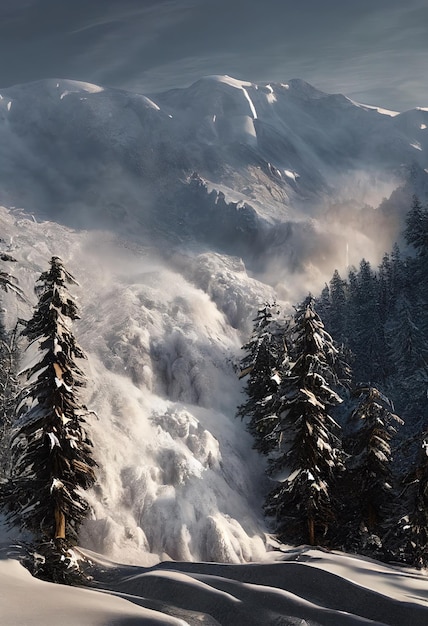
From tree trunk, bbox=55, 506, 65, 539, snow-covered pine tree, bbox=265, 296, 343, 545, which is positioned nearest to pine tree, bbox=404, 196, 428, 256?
snow-covered pine tree, bbox=265, 296, 343, 545

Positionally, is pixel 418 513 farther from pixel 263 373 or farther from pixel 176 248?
pixel 176 248

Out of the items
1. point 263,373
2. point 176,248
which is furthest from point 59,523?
point 176,248

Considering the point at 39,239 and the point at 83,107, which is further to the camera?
the point at 83,107

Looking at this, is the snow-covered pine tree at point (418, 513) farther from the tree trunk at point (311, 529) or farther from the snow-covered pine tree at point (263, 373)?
the snow-covered pine tree at point (263, 373)

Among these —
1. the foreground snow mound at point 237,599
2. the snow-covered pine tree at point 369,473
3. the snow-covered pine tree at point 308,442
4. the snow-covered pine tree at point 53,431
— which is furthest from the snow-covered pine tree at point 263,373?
the foreground snow mound at point 237,599

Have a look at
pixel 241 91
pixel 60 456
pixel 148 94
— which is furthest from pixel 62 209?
pixel 241 91

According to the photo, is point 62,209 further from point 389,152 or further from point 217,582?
point 389,152
